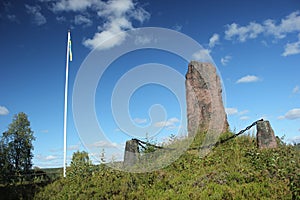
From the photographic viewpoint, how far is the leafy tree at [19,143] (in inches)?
880

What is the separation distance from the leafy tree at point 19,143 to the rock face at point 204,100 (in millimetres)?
13407

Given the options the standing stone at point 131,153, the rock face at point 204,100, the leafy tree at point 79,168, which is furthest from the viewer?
the rock face at point 204,100

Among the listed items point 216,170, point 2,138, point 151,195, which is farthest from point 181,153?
point 2,138

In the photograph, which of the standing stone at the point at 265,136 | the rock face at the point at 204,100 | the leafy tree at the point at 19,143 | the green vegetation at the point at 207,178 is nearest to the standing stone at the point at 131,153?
the green vegetation at the point at 207,178

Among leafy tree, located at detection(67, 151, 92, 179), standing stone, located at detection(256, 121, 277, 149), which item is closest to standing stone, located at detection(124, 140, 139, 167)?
leafy tree, located at detection(67, 151, 92, 179)

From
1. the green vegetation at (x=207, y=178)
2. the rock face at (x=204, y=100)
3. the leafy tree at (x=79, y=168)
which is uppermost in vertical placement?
the rock face at (x=204, y=100)

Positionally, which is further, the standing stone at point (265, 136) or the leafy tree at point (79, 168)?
the leafy tree at point (79, 168)

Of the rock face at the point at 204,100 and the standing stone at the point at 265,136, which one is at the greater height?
the rock face at the point at 204,100

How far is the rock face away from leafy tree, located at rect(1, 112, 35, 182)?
13407mm

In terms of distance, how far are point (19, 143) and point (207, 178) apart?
18121 millimetres

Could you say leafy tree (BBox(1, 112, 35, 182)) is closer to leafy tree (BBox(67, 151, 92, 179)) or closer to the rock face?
leafy tree (BBox(67, 151, 92, 179))

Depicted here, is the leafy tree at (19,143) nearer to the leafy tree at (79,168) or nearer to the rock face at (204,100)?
the leafy tree at (79,168)

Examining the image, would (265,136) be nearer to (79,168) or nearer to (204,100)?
(204,100)

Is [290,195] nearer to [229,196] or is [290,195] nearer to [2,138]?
[229,196]
